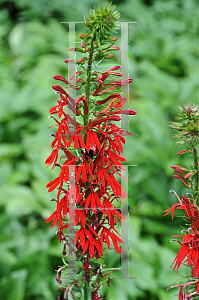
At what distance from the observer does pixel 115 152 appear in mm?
552

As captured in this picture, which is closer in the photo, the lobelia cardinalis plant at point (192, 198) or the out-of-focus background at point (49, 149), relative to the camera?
the lobelia cardinalis plant at point (192, 198)

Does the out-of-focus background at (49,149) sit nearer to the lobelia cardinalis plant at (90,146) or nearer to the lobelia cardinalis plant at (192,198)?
the lobelia cardinalis plant at (192,198)

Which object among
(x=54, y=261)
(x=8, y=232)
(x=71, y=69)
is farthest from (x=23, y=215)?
(x=71, y=69)

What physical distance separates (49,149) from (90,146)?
7.25 ft

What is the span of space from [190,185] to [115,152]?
15cm

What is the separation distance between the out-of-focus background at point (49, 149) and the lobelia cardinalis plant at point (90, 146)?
26cm

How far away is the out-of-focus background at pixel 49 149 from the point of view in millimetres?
1846

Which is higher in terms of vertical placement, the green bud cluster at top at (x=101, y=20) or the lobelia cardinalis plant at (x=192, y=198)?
the green bud cluster at top at (x=101, y=20)

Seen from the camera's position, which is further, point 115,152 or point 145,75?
point 145,75

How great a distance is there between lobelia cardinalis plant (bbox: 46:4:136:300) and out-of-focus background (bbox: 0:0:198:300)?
0.26 m

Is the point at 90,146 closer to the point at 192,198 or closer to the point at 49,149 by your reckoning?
the point at 192,198

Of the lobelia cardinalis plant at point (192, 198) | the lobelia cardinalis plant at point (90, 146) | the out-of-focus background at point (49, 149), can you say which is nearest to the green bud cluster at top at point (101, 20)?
the lobelia cardinalis plant at point (90, 146)

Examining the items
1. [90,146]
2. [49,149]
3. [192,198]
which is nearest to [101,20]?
[90,146]

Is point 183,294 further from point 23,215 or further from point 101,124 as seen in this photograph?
point 23,215
